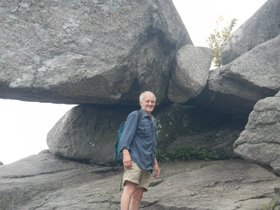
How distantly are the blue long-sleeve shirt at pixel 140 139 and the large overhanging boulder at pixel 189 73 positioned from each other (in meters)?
4.92

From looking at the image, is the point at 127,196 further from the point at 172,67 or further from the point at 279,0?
the point at 279,0

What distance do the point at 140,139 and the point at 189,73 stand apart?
17.7 feet

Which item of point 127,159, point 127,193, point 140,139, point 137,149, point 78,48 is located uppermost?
point 78,48

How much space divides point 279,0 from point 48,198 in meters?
9.46

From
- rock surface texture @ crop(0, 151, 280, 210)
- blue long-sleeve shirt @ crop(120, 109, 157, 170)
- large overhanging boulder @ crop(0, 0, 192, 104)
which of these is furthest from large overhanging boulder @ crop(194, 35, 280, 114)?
blue long-sleeve shirt @ crop(120, 109, 157, 170)

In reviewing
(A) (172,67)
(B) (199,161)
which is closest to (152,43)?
(A) (172,67)

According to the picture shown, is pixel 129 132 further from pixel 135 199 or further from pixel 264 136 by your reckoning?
pixel 264 136

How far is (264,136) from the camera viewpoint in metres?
10.0

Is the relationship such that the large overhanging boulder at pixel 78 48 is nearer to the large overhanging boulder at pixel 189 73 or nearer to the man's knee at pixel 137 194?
the large overhanging boulder at pixel 189 73

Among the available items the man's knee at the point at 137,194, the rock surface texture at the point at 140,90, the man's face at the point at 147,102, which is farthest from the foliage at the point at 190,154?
the man's face at the point at 147,102

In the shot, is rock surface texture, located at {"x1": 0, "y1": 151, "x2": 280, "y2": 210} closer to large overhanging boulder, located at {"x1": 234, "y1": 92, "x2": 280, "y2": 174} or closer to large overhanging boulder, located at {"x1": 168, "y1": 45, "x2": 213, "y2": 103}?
large overhanging boulder, located at {"x1": 234, "y1": 92, "x2": 280, "y2": 174}

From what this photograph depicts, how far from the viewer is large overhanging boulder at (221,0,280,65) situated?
14.5m

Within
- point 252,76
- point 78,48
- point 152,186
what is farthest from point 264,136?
point 78,48

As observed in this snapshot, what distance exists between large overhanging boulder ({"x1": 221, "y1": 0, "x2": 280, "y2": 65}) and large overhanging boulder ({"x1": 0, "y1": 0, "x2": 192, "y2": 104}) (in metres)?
2.67
